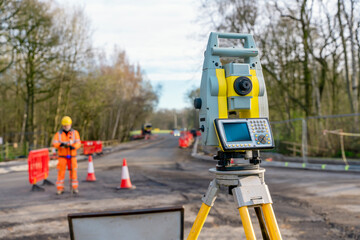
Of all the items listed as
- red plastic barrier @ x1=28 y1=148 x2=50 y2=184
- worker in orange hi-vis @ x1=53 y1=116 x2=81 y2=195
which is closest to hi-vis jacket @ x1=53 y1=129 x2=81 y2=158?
worker in orange hi-vis @ x1=53 y1=116 x2=81 y2=195

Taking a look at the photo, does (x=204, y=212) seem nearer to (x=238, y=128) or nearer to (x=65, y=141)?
(x=238, y=128)

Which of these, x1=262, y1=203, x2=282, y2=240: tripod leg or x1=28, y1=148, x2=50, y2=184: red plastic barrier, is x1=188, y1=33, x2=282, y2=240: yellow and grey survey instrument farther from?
x1=28, y1=148, x2=50, y2=184: red plastic barrier

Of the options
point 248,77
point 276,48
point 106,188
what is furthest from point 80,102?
point 248,77

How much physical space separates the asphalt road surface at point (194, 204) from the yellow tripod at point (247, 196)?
6.89 ft

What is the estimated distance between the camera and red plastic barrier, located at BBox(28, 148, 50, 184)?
30.1 ft

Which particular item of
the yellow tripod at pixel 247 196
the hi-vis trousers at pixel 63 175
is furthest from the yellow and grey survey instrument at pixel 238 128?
the hi-vis trousers at pixel 63 175

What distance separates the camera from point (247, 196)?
269cm

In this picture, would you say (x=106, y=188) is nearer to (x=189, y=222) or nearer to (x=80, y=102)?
(x=189, y=222)

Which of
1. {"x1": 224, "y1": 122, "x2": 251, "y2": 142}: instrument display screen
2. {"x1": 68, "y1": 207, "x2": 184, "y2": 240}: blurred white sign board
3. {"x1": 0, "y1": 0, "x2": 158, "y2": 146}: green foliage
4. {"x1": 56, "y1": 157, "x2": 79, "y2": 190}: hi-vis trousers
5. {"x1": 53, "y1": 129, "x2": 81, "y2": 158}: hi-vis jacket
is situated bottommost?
{"x1": 56, "y1": 157, "x2": 79, "y2": 190}: hi-vis trousers

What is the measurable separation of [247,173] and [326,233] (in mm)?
2830

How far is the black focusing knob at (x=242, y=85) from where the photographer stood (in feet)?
9.34

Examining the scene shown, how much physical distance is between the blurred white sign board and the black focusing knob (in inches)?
42.8

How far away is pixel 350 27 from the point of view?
17.1 metres

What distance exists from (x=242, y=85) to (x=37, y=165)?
8.34 m
